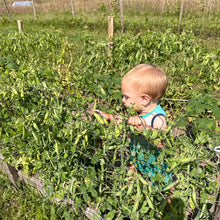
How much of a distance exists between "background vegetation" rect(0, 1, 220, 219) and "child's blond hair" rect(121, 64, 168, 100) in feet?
0.77

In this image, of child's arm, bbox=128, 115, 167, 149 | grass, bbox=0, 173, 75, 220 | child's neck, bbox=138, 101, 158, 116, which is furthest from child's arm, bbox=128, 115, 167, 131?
grass, bbox=0, 173, 75, 220

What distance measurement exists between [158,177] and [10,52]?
10.7 feet

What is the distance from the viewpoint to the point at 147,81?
5.59ft

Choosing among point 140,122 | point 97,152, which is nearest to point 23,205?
point 97,152

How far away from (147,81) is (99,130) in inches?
20.3

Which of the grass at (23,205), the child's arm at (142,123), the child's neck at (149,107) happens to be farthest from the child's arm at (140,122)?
the grass at (23,205)

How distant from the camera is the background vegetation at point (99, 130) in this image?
1.30 metres

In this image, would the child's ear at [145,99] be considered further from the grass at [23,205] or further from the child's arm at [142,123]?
the grass at [23,205]

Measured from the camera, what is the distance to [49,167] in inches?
64.7

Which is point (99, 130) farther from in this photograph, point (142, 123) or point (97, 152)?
point (142, 123)

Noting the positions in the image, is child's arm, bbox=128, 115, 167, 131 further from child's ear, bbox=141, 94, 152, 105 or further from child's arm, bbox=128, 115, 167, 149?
child's ear, bbox=141, 94, 152, 105

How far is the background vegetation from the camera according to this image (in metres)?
1.30

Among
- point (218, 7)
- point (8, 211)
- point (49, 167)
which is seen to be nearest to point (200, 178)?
point (49, 167)

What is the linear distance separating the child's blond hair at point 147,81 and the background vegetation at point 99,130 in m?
0.23
